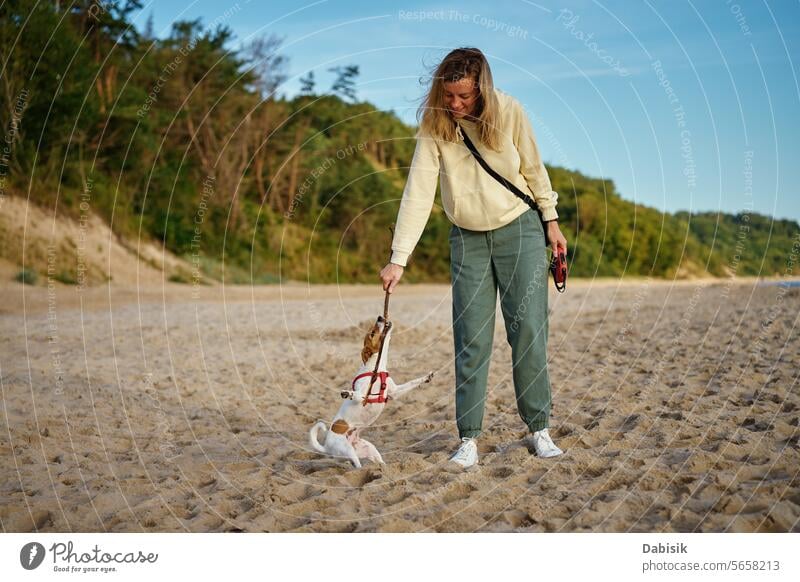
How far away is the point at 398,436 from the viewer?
22.6ft

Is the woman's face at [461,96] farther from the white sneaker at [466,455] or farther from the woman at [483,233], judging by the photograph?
the white sneaker at [466,455]

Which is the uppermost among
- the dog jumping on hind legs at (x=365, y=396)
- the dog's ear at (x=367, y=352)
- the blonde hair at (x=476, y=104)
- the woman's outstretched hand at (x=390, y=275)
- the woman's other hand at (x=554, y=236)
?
the blonde hair at (x=476, y=104)

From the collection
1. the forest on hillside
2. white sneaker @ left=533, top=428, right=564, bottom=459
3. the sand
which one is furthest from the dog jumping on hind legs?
the forest on hillside

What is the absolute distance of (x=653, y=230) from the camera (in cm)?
4125

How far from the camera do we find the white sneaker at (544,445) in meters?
5.50

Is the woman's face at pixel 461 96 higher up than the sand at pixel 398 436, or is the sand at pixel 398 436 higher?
the woman's face at pixel 461 96

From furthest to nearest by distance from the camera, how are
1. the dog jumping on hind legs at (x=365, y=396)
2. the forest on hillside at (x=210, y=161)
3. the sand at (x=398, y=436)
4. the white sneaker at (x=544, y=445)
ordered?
the forest on hillside at (x=210, y=161) < the white sneaker at (x=544, y=445) < the dog jumping on hind legs at (x=365, y=396) < the sand at (x=398, y=436)

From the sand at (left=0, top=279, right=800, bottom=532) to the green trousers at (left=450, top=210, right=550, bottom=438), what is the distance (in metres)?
0.47

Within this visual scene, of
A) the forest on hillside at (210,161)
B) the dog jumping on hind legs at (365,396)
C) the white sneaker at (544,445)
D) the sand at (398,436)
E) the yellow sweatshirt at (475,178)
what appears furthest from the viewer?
the forest on hillside at (210,161)

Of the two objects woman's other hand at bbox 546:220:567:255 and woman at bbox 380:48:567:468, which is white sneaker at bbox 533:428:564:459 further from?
woman's other hand at bbox 546:220:567:255

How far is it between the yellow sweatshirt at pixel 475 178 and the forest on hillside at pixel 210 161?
12860 millimetres

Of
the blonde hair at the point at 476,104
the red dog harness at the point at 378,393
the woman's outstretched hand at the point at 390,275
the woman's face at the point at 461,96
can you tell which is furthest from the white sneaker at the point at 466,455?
the woman's face at the point at 461,96

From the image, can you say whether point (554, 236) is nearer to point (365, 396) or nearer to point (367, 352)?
point (367, 352)
